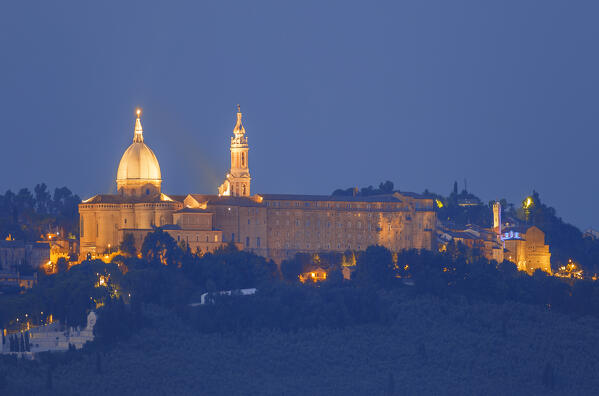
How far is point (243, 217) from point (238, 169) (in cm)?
705

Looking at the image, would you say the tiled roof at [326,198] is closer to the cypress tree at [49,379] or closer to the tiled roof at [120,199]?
the tiled roof at [120,199]

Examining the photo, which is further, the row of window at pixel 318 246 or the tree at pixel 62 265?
the row of window at pixel 318 246

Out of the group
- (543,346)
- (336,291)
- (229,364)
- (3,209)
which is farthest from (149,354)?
(3,209)

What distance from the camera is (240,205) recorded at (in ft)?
443

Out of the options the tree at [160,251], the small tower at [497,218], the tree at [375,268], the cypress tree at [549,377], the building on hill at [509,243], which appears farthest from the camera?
the small tower at [497,218]

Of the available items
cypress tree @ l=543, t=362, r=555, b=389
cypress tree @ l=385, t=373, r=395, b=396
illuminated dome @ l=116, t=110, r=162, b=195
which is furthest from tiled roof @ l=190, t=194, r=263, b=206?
cypress tree @ l=543, t=362, r=555, b=389

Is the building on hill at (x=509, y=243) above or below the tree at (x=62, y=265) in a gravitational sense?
above

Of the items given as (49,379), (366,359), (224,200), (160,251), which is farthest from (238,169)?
(49,379)

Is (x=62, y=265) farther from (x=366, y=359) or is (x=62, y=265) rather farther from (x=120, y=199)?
(x=366, y=359)

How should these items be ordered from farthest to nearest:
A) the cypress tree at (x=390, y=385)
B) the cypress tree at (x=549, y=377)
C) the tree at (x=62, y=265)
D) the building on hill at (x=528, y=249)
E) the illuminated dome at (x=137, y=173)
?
the building on hill at (x=528, y=249) < the illuminated dome at (x=137, y=173) < the tree at (x=62, y=265) < the cypress tree at (x=549, y=377) < the cypress tree at (x=390, y=385)

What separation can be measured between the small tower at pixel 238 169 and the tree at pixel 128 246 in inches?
453

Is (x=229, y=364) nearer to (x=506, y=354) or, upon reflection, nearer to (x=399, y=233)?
(x=506, y=354)

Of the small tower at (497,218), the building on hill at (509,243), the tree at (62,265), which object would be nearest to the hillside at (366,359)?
the tree at (62,265)

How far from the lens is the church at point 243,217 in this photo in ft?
438
